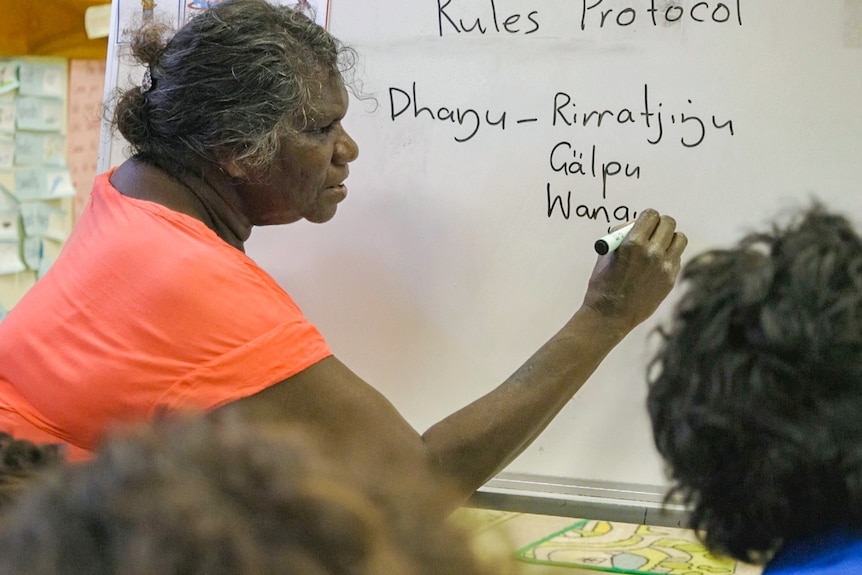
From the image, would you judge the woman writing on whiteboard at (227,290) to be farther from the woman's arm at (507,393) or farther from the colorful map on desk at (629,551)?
the colorful map on desk at (629,551)

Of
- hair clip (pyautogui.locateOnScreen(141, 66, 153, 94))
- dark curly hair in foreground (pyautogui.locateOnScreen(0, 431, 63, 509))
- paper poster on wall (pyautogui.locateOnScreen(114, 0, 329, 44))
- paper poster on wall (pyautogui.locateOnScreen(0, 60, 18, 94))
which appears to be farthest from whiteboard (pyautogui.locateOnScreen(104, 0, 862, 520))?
paper poster on wall (pyautogui.locateOnScreen(0, 60, 18, 94))

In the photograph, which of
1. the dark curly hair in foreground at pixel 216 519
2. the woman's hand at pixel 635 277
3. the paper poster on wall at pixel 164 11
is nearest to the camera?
the dark curly hair in foreground at pixel 216 519

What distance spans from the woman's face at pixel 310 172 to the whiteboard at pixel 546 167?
150mm

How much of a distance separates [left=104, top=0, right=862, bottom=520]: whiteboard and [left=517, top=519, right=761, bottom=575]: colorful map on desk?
0.26ft

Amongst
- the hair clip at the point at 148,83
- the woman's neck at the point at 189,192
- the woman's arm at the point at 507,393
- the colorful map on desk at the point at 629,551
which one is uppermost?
the hair clip at the point at 148,83

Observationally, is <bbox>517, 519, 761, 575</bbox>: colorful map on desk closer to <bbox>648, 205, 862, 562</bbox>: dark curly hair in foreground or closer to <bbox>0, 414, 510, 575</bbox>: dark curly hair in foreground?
<bbox>648, 205, 862, 562</bbox>: dark curly hair in foreground

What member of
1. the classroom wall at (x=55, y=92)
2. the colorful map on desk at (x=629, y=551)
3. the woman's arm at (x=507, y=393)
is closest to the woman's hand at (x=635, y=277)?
the woman's arm at (x=507, y=393)

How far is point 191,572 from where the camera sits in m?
0.30

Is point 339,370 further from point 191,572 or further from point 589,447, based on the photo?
point 191,572

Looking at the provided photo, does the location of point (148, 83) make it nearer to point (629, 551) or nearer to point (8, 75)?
point (629, 551)

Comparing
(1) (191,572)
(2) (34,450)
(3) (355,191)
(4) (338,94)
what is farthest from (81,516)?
(3) (355,191)

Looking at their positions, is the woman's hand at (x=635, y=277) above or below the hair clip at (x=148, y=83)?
below

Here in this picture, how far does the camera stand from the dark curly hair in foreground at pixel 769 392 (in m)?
0.66

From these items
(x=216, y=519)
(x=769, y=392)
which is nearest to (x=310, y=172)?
(x=769, y=392)
